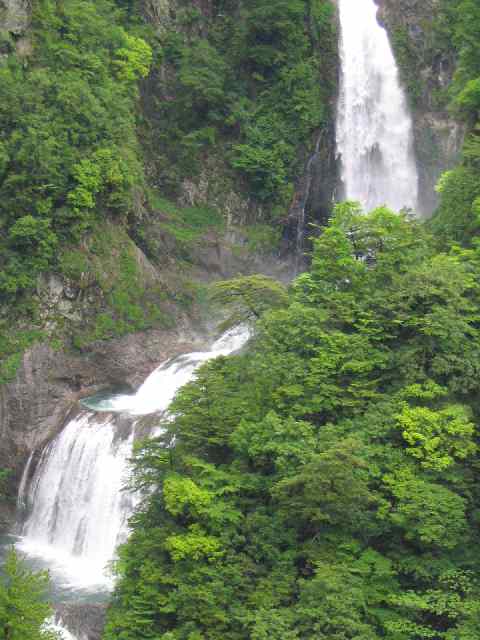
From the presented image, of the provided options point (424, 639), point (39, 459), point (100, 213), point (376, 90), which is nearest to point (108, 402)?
point (39, 459)

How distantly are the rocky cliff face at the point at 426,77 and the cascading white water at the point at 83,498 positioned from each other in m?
20.3

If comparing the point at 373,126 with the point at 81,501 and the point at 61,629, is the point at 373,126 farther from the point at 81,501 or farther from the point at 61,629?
the point at 61,629

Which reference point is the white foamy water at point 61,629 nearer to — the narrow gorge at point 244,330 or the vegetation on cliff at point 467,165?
the narrow gorge at point 244,330

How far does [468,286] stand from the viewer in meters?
16.3

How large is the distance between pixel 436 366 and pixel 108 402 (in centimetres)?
1535

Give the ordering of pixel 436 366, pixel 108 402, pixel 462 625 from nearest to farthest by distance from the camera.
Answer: pixel 462 625 < pixel 436 366 < pixel 108 402

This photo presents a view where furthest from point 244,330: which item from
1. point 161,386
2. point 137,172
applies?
point 137,172

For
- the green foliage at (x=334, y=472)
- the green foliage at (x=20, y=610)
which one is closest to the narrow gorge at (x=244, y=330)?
the green foliage at (x=334, y=472)

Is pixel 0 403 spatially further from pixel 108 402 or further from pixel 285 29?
pixel 285 29

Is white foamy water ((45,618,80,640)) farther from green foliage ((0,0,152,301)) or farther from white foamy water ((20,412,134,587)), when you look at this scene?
green foliage ((0,0,152,301))

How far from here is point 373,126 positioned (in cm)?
4034

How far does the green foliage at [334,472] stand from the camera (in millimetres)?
13695

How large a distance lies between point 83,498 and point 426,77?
28323mm

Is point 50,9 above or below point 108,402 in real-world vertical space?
above
